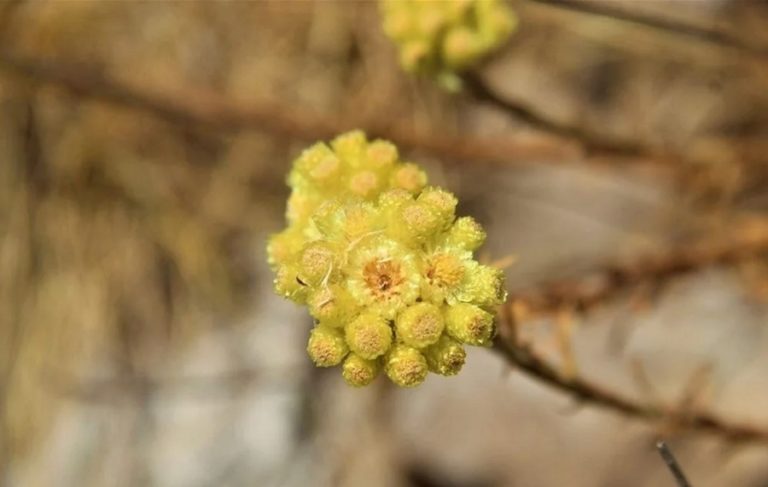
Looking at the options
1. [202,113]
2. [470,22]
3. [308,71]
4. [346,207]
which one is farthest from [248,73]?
[346,207]

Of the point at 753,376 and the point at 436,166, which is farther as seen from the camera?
the point at 436,166

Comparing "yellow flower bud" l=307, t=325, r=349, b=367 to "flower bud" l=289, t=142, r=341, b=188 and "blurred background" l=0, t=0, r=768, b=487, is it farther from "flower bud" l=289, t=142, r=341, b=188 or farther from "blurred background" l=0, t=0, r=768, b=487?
"blurred background" l=0, t=0, r=768, b=487

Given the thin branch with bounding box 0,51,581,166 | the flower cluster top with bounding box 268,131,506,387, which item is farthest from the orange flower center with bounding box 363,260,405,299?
the thin branch with bounding box 0,51,581,166

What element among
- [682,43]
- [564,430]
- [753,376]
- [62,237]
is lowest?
[62,237]

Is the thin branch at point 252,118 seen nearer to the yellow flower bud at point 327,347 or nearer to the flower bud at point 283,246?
the flower bud at point 283,246

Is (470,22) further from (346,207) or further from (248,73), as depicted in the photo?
(248,73)

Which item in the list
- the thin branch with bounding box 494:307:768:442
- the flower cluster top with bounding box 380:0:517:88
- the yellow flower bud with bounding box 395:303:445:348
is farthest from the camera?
the flower cluster top with bounding box 380:0:517:88
